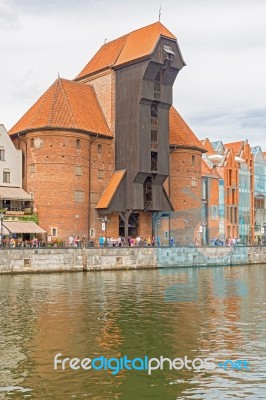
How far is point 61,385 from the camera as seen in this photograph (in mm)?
16344

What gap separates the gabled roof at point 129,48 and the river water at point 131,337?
33.1 m

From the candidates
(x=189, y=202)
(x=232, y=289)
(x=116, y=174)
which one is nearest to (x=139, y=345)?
(x=232, y=289)

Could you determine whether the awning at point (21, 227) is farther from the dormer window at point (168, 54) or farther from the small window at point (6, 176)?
the dormer window at point (168, 54)

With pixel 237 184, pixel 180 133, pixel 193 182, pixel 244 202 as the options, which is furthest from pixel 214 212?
pixel 180 133

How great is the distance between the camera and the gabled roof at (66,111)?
65.6 m

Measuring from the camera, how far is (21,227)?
2379 inches

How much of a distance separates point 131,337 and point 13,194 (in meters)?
43.1

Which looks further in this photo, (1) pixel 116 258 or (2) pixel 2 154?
(2) pixel 2 154

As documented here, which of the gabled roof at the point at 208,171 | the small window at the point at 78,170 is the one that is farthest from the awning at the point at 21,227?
the gabled roof at the point at 208,171

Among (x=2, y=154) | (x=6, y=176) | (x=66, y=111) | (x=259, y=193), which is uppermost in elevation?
(x=66, y=111)

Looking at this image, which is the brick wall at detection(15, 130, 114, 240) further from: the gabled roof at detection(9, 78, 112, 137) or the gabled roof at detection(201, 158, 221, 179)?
the gabled roof at detection(201, 158, 221, 179)

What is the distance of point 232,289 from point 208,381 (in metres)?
24.2

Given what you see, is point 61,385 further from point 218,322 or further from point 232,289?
point 232,289

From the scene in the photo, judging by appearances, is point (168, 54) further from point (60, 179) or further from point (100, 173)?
point (60, 179)
